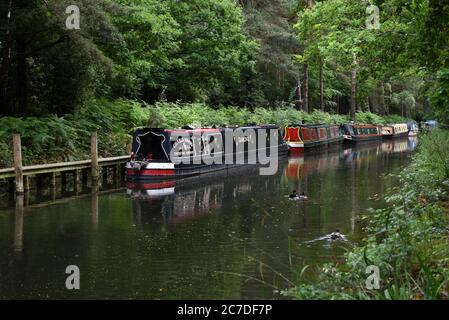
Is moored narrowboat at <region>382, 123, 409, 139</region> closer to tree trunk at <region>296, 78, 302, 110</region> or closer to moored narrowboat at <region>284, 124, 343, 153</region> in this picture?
tree trunk at <region>296, 78, 302, 110</region>

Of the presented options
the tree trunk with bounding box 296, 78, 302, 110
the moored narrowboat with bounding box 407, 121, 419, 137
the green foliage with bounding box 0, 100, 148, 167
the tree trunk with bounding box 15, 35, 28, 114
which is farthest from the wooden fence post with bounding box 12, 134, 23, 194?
the moored narrowboat with bounding box 407, 121, 419, 137

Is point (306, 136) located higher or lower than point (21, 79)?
lower

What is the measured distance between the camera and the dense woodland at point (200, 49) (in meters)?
16.3

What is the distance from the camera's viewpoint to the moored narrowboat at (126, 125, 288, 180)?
22.3 meters

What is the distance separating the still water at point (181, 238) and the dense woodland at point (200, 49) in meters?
3.86

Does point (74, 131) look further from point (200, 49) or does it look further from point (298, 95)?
point (298, 95)

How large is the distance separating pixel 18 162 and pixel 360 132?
1440 inches

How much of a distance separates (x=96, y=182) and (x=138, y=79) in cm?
1123

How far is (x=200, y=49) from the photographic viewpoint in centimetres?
3616

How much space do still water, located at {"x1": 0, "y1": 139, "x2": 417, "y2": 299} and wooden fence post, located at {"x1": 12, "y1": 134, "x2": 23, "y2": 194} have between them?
5.21 feet

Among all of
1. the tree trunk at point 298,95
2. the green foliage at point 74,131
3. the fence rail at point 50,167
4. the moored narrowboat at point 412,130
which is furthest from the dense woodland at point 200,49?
the moored narrowboat at point 412,130

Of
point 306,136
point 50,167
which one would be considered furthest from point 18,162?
point 306,136
